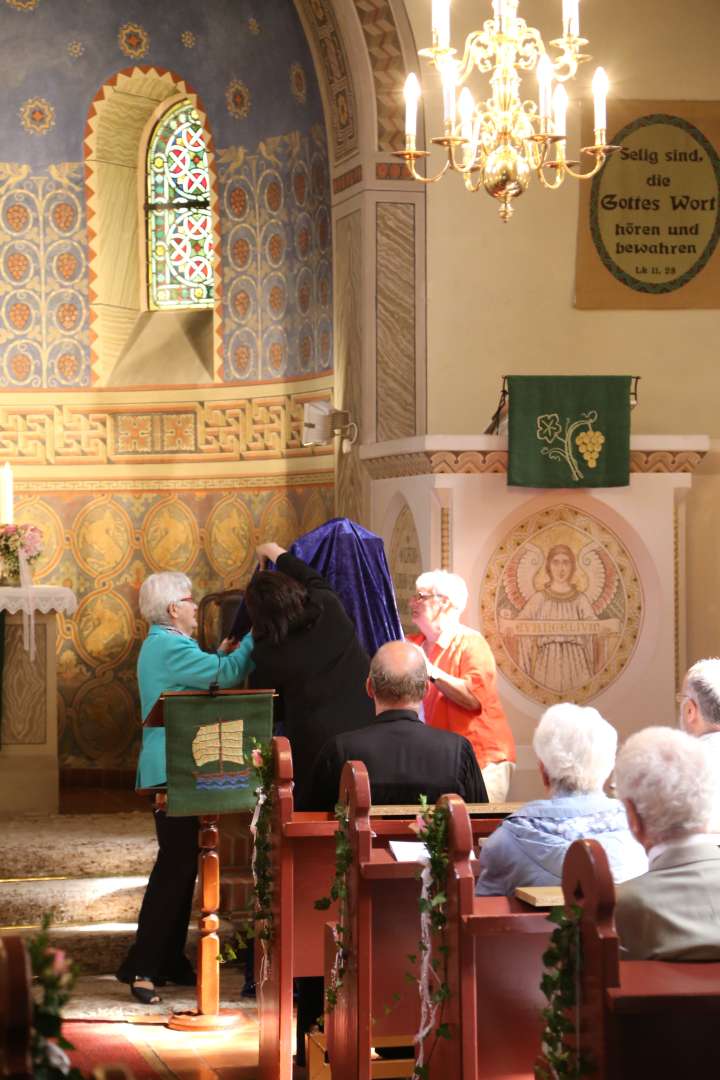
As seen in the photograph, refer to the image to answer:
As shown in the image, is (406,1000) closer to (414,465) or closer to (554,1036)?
(554,1036)

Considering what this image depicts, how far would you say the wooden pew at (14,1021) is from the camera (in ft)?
6.24

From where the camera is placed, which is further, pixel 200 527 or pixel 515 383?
pixel 200 527

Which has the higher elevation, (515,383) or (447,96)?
(447,96)

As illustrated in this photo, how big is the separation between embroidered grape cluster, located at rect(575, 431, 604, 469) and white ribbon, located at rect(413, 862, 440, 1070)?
13.8 ft

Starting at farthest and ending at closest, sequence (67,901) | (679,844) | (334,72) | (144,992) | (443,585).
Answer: (334,72)
(67,901)
(144,992)
(443,585)
(679,844)

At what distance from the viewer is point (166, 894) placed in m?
5.97

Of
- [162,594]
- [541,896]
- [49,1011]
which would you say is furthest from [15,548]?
[49,1011]

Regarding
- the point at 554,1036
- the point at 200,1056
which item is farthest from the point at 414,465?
the point at 554,1036

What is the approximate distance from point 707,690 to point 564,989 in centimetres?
167

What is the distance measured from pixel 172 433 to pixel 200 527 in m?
0.66

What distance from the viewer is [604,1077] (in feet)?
8.40

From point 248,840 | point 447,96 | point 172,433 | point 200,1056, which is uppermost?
point 447,96

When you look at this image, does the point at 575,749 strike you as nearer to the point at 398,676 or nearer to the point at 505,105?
the point at 398,676

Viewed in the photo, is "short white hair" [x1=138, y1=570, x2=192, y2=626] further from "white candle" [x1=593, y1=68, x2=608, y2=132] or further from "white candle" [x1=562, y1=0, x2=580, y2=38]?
"white candle" [x1=562, y1=0, x2=580, y2=38]
